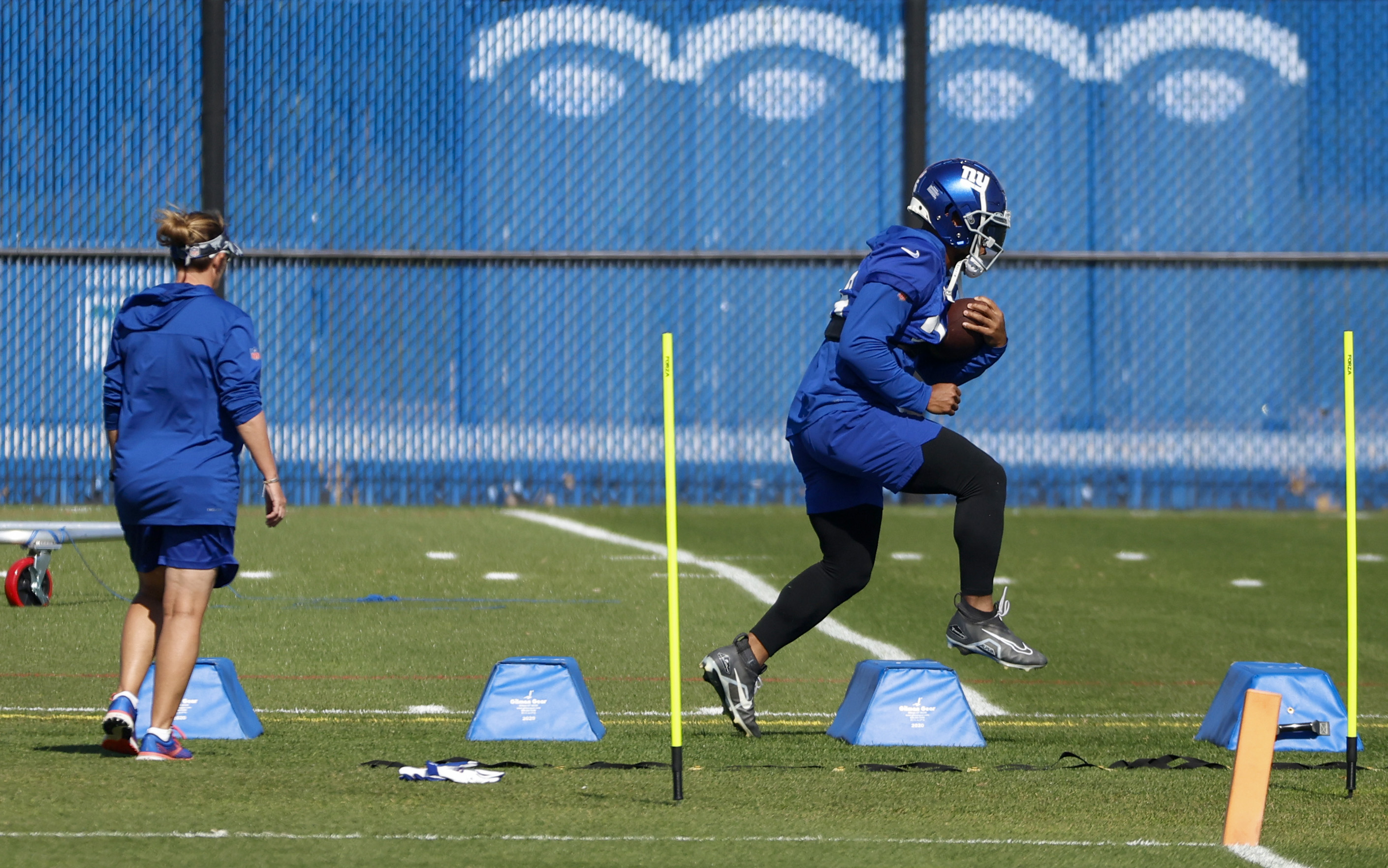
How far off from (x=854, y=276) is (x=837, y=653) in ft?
9.01

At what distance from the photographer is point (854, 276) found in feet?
20.1

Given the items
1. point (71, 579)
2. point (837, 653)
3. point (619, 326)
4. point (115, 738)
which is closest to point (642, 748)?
point (115, 738)

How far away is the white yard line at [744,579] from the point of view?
24.5 feet

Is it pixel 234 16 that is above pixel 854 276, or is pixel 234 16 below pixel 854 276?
above

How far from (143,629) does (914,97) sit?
42.5ft

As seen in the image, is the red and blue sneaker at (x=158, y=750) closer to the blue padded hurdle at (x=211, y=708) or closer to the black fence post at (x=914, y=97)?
the blue padded hurdle at (x=211, y=708)

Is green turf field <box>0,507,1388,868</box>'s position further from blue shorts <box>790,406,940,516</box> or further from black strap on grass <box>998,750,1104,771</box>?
blue shorts <box>790,406,940,516</box>

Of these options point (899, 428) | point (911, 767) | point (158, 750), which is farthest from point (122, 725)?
point (899, 428)

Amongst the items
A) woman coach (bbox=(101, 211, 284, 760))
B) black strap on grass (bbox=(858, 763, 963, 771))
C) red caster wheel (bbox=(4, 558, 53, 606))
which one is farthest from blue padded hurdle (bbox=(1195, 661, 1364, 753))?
red caster wheel (bbox=(4, 558, 53, 606))

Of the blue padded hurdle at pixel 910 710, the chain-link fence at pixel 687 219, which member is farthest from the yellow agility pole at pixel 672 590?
the chain-link fence at pixel 687 219

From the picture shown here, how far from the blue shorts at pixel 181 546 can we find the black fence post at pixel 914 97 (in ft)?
40.8

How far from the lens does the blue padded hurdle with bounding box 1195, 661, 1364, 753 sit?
19.8 feet

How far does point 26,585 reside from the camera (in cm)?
913

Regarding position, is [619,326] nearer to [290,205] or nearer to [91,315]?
[290,205]
